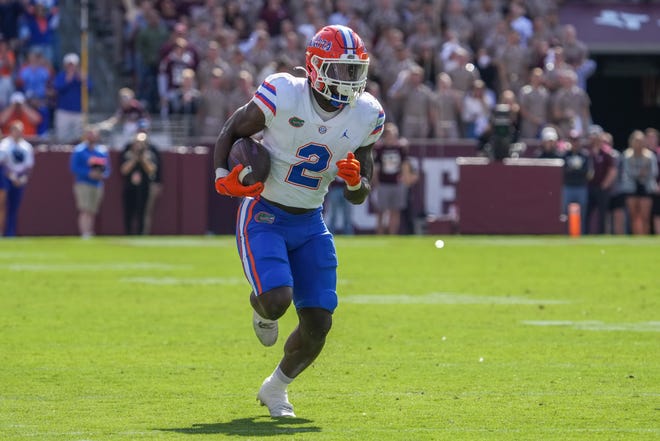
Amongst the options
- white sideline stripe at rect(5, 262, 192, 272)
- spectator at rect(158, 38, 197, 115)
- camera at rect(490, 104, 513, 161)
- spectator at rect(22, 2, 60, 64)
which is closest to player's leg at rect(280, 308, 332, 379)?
white sideline stripe at rect(5, 262, 192, 272)

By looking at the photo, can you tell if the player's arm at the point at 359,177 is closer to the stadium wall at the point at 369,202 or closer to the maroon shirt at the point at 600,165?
the stadium wall at the point at 369,202

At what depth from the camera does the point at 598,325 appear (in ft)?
37.8

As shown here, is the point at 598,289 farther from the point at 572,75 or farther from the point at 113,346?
the point at 572,75

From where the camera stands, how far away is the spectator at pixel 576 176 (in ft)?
76.2

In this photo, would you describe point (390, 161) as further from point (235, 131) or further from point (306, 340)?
point (306, 340)

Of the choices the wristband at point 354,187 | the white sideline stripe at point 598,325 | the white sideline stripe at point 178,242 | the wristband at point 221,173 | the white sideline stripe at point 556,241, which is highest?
the wristband at point 221,173

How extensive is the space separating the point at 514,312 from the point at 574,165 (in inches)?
437

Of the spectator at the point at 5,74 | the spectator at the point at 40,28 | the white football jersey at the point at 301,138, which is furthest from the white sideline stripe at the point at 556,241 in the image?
the white football jersey at the point at 301,138

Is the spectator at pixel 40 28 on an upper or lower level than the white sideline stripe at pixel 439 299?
upper

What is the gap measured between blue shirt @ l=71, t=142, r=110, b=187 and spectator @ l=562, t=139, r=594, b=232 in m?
7.04

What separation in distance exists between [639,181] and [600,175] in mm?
635

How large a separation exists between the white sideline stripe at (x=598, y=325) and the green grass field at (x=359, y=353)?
16mm

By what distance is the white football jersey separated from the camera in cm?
743

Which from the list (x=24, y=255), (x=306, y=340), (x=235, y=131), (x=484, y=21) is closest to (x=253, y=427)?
(x=306, y=340)
